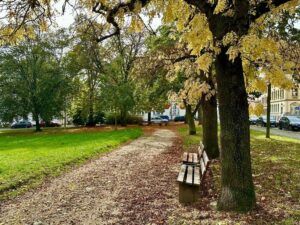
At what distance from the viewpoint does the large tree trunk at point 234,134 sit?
278 inches

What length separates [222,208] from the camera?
23.2 ft

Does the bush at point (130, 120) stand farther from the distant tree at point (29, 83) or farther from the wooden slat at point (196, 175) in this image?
the wooden slat at point (196, 175)

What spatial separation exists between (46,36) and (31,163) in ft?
117

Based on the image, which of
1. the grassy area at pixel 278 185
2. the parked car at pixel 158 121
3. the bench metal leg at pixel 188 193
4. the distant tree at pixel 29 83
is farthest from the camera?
the parked car at pixel 158 121

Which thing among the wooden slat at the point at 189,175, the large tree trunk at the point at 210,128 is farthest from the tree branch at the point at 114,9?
the large tree trunk at the point at 210,128

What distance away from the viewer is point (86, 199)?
8.48 meters

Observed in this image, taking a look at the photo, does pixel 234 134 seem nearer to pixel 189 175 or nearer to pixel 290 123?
pixel 189 175

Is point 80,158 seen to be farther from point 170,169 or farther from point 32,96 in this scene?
point 32,96

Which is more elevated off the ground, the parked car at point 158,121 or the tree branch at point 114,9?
the tree branch at point 114,9

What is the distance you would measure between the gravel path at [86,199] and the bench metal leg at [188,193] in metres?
0.66

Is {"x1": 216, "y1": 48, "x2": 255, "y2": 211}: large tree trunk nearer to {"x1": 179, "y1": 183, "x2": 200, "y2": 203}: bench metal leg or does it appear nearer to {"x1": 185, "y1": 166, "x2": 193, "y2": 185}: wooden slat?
{"x1": 179, "y1": 183, "x2": 200, "y2": 203}: bench metal leg

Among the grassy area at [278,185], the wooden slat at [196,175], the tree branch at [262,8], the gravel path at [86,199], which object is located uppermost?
the tree branch at [262,8]

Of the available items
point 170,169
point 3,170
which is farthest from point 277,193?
point 3,170

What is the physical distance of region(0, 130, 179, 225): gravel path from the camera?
7133 mm
